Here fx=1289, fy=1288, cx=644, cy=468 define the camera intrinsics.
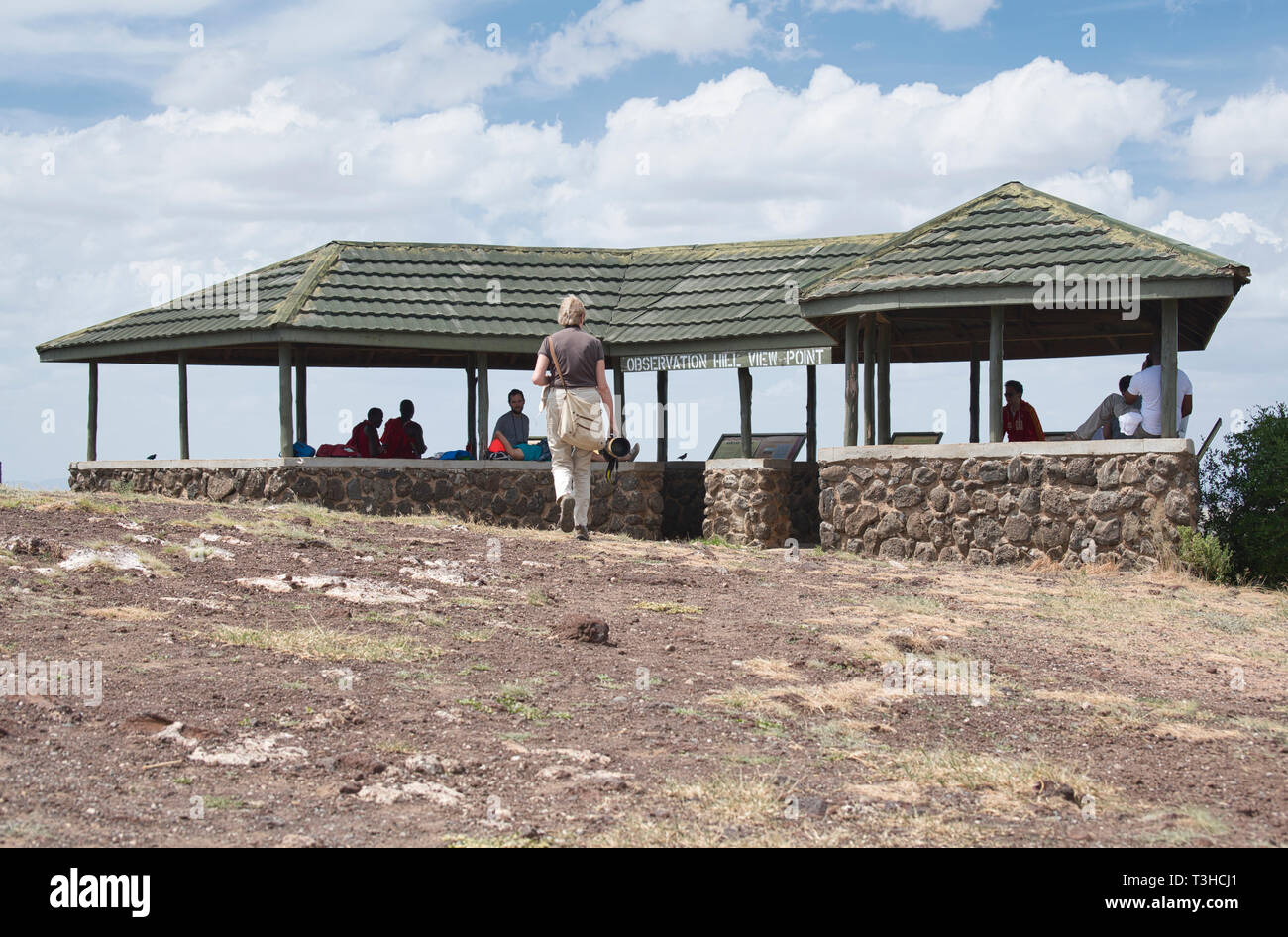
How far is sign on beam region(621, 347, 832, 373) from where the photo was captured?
16.2 meters

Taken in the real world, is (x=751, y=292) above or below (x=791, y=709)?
above

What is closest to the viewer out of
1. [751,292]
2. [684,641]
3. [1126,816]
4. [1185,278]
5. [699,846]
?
[699,846]

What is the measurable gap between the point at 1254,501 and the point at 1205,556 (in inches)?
49.3

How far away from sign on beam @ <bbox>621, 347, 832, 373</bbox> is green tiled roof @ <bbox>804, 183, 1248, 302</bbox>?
187 centimetres

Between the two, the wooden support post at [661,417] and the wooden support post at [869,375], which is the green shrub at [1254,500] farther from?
the wooden support post at [661,417]

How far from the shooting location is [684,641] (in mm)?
8117

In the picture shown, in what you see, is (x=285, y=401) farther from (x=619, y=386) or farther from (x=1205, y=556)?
(x=1205, y=556)

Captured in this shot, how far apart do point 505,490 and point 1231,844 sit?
40.8ft

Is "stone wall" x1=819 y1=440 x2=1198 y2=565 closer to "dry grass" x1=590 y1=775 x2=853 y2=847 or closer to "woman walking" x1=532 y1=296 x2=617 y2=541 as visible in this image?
"woman walking" x1=532 y1=296 x2=617 y2=541

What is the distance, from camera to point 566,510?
1260 centimetres

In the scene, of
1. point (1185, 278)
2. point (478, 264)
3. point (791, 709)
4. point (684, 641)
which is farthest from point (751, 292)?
point (791, 709)

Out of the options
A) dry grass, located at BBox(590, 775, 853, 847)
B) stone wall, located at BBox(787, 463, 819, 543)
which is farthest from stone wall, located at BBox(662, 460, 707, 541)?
Result: dry grass, located at BBox(590, 775, 853, 847)

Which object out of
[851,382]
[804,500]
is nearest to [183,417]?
[804,500]
